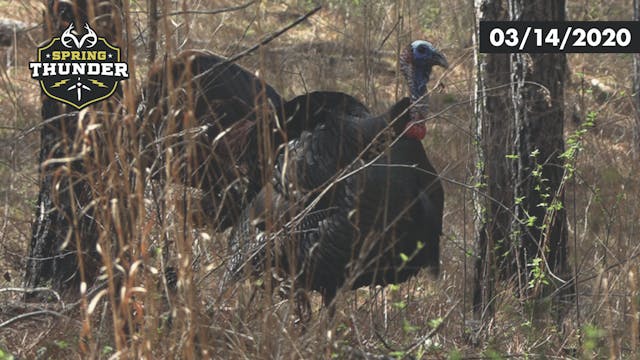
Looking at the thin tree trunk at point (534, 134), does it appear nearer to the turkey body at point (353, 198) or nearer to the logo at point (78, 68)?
the turkey body at point (353, 198)

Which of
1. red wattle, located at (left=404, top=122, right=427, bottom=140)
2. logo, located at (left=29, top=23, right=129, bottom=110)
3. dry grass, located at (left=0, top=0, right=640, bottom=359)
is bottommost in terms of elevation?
dry grass, located at (left=0, top=0, right=640, bottom=359)

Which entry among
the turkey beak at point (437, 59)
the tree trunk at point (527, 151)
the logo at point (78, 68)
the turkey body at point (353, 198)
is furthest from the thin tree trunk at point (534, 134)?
the logo at point (78, 68)

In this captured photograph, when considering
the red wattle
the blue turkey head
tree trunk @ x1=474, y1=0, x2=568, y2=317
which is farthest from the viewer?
the blue turkey head

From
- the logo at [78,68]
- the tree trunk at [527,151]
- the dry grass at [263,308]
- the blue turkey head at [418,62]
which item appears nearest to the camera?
the dry grass at [263,308]

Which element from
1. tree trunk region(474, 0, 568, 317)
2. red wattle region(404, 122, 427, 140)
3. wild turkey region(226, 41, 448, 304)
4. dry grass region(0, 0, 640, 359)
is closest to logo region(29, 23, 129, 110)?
dry grass region(0, 0, 640, 359)

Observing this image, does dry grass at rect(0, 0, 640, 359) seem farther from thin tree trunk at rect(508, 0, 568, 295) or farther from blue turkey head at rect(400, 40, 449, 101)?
thin tree trunk at rect(508, 0, 568, 295)

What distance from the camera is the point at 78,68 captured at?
4.39 m

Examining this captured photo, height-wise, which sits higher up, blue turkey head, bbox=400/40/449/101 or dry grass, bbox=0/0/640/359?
blue turkey head, bbox=400/40/449/101

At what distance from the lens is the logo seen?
4160 mm

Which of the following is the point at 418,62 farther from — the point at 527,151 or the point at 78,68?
the point at 78,68

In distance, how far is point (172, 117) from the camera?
320 cm

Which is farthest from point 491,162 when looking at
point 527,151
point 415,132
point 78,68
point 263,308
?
point 263,308

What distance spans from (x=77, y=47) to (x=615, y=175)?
530cm

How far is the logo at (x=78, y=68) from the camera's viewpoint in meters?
4.16
